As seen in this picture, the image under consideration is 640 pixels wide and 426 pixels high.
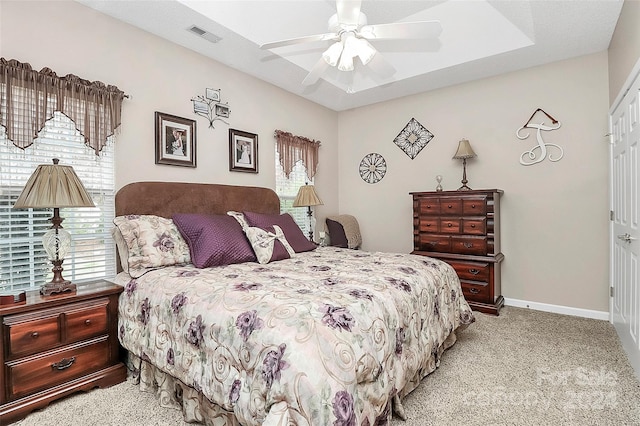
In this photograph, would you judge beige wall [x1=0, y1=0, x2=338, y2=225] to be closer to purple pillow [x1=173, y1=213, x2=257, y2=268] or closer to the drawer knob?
purple pillow [x1=173, y1=213, x2=257, y2=268]

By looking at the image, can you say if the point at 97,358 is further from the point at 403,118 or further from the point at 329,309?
the point at 403,118

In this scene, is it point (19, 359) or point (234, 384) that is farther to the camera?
point (19, 359)

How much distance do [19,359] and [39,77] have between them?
189 centimetres

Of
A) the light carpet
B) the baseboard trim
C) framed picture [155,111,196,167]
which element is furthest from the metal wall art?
framed picture [155,111,196,167]

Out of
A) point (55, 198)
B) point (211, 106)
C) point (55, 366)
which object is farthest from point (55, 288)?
point (211, 106)

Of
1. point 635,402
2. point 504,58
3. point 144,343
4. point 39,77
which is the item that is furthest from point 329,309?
point 504,58

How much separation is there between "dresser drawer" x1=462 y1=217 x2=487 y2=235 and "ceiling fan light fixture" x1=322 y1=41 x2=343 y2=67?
235 centimetres

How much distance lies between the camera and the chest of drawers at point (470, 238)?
3707mm

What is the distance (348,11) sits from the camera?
7.08ft

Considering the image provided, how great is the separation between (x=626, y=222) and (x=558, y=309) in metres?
1.44

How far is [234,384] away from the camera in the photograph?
1.50m

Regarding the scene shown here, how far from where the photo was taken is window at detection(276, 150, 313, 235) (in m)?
4.40

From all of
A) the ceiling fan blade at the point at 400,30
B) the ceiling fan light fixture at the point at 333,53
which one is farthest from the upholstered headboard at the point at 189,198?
the ceiling fan blade at the point at 400,30

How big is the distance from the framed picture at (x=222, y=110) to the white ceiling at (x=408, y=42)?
0.22m
